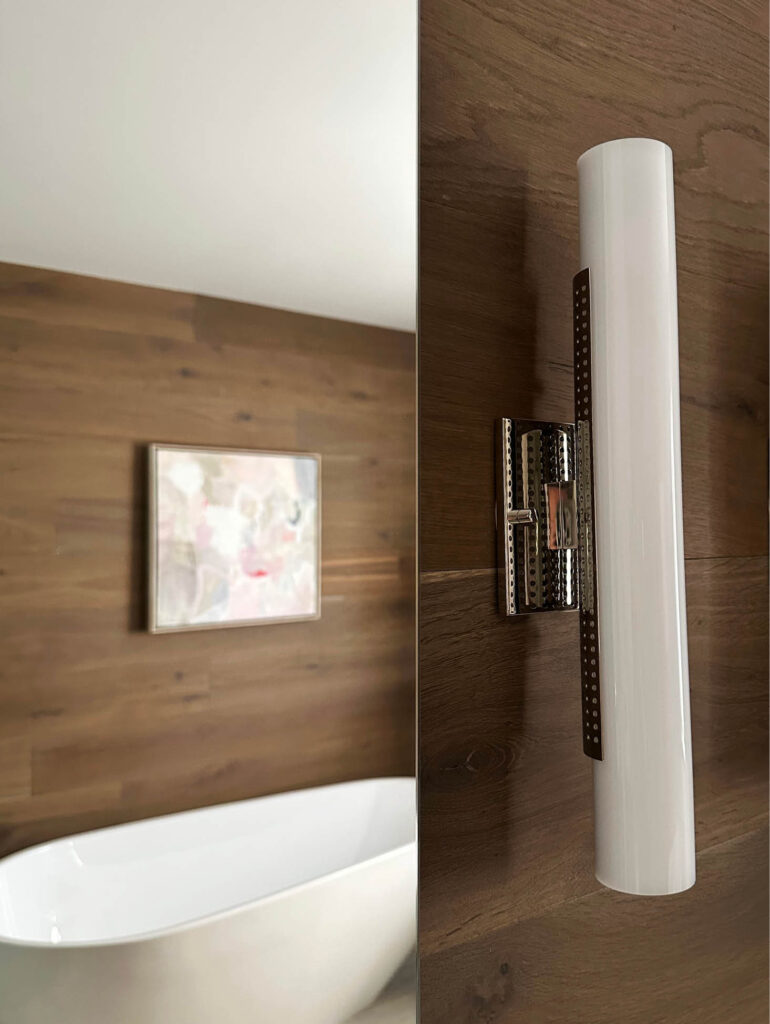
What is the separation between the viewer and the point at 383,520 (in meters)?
0.73

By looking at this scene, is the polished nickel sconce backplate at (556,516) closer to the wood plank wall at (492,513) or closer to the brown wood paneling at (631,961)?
the wood plank wall at (492,513)

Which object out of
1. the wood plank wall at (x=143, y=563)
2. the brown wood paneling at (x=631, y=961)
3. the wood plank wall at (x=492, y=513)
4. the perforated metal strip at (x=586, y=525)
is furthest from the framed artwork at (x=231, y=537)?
the brown wood paneling at (x=631, y=961)

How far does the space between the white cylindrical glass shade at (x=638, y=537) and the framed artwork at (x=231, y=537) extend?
26cm

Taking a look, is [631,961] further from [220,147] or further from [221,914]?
[220,147]

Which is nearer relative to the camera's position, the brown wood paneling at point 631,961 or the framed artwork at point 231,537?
the framed artwork at point 231,537

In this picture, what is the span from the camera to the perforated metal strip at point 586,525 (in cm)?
74

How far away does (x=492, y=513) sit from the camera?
2.64 feet

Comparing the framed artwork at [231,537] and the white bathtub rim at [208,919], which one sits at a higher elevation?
the framed artwork at [231,537]

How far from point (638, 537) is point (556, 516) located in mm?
99

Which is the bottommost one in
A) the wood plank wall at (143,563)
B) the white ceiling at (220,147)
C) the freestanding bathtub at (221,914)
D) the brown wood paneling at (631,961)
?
the brown wood paneling at (631,961)

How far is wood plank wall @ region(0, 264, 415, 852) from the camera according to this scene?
564 millimetres

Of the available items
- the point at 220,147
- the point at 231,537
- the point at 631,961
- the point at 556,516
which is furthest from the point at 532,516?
the point at 631,961

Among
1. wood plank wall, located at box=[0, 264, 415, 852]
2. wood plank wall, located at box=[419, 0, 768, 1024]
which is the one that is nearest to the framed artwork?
→ wood plank wall, located at box=[0, 264, 415, 852]

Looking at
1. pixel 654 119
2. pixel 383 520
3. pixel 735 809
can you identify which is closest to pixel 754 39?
pixel 654 119
